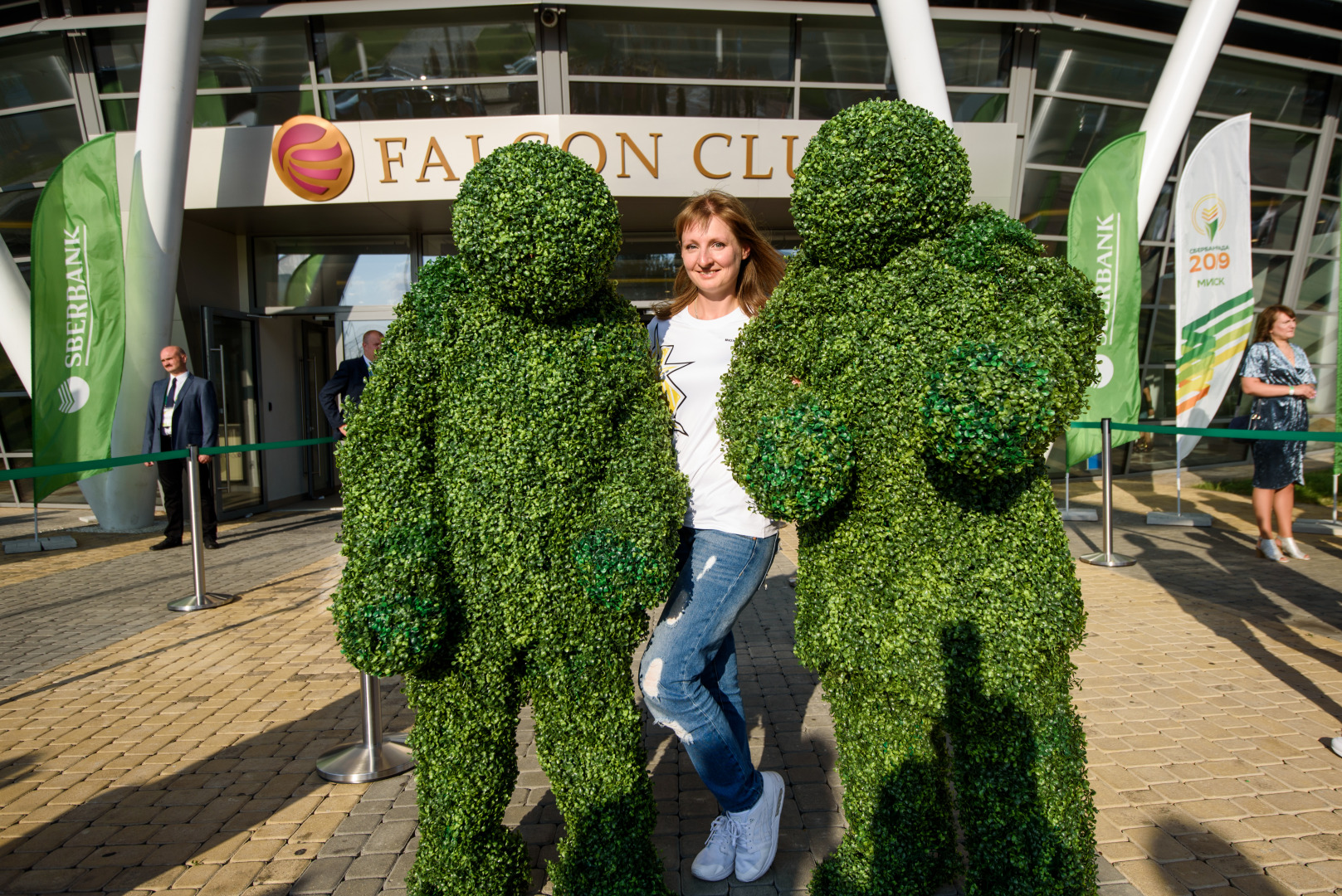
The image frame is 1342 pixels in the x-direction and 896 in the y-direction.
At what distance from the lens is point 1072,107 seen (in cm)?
996

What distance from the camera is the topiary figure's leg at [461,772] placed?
2.12 meters

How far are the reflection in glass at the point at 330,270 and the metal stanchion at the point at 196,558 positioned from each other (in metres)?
4.92

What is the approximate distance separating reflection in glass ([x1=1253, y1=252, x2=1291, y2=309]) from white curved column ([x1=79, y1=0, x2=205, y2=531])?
530 inches

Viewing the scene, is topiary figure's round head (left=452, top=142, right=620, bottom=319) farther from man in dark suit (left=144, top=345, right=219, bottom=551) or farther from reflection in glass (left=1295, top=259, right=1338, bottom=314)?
reflection in glass (left=1295, top=259, right=1338, bottom=314)

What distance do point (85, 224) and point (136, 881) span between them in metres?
6.74

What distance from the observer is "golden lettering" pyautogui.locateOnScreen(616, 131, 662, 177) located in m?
8.43

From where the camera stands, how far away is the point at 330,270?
1019cm

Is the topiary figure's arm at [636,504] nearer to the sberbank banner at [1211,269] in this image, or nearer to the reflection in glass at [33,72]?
the sberbank banner at [1211,269]

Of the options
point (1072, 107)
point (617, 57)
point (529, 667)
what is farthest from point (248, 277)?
point (1072, 107)

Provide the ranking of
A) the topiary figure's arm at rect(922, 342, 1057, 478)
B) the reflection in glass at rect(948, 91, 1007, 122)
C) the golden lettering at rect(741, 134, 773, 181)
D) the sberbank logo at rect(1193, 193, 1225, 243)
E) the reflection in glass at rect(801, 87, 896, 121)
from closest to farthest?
the topiary figure's arm at rect(922, 342, 1057, 478), the sberbank logo at rect(1193, 193, 1225, 243), the golden lettering at rect(741, 134, 773, 181), the reflection in glass at rect(801, 87, 896, 121), the reflection in glass at rect(948, 91, 1007, 122)

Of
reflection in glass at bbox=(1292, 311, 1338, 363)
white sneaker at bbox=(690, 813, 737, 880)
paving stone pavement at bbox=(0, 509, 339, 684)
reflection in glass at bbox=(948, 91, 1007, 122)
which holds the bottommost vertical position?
paving stone pavement at bbox=(0, 509, 339, 684)

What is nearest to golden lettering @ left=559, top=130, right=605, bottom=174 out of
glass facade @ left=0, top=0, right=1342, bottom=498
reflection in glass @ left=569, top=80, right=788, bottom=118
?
reflection in glass @ left=569, top=80, right=788, bottom=118

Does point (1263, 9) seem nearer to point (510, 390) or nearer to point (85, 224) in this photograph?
point (510, 390)

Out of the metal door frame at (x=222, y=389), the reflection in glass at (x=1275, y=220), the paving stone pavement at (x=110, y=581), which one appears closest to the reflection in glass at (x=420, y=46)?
the metal door frame at (x=222, y=389)
